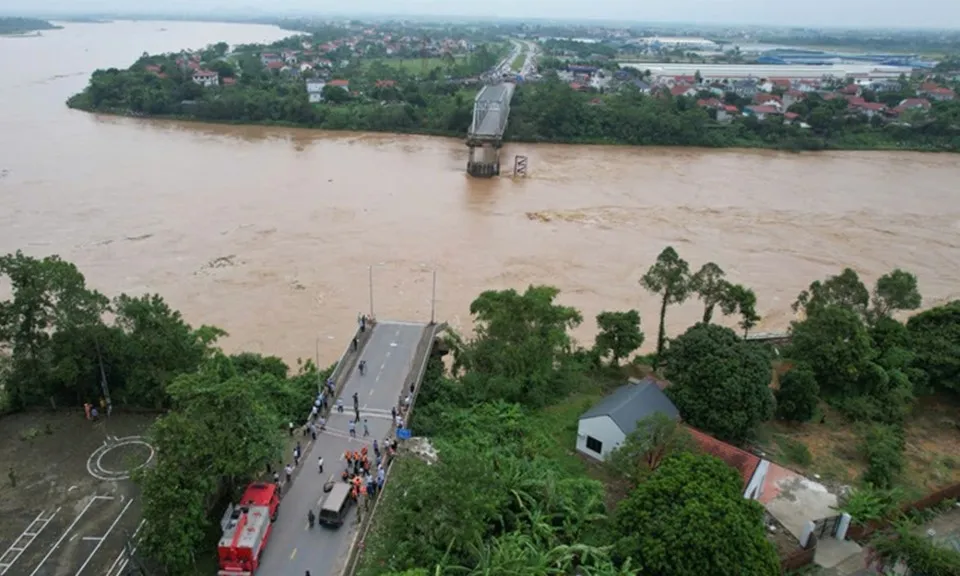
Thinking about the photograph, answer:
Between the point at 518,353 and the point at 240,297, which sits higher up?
the point at 518,353

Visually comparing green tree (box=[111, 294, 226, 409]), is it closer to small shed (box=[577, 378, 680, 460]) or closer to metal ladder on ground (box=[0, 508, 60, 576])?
metal ladder on ground (box=[0, 508, 60, 576])

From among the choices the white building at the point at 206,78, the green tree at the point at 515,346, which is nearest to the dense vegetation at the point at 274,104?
the white building at the point at 206,78

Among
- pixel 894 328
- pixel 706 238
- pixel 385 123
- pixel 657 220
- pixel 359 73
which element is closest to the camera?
pixel 894 328

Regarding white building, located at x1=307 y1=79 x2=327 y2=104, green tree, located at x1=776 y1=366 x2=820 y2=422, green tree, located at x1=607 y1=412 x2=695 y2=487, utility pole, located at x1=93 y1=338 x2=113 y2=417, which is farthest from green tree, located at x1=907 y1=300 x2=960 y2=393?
white building, located at x1=307 y1=79 x2=327 y2=104

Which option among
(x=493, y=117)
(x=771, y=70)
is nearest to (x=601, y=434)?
(x=493, y=117)

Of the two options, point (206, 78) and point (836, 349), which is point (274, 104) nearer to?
point (206, 78)

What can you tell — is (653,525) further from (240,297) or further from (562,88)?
(562,88)

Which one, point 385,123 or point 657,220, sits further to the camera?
point 385,123

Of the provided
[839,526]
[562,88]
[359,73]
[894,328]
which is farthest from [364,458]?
[359,73]
